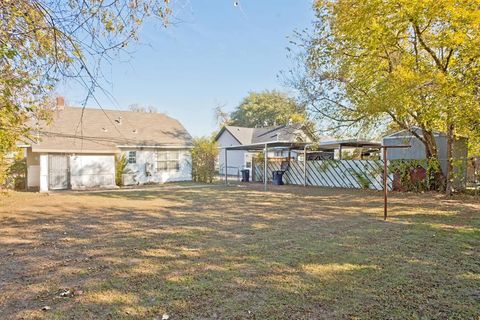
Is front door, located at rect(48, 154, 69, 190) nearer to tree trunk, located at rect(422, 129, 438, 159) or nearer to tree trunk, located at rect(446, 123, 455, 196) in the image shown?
tree trunk, located at rect(422, 129, 438, 159)

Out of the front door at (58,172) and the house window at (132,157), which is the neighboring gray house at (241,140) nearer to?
Answer: the house window at (132,157)

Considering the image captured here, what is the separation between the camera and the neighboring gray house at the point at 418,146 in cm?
1501

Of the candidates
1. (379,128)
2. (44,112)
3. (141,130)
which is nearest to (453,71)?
(379,128)

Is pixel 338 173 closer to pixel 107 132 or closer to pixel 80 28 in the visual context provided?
pixel 107 132

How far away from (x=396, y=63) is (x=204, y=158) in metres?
12.7

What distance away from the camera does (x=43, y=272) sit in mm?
4434

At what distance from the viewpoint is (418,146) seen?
16.6 metres

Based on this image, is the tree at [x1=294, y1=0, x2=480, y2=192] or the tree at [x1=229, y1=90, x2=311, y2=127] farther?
the tree at [x1=229, y1=90, x2=311, y2=127]

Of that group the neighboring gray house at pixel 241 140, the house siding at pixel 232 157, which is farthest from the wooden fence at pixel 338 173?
the house siding at pixel 232 157

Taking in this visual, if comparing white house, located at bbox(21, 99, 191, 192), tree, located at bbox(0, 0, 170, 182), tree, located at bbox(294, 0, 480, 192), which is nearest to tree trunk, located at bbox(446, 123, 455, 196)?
tree, located at bbox(294, 0, 480, 192)

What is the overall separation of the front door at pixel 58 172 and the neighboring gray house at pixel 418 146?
17.0m

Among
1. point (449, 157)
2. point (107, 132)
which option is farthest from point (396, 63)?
point (107, 132)

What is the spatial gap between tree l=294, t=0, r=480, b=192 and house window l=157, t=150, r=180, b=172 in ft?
34.5

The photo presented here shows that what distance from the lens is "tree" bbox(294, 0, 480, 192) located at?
9.44 metres
